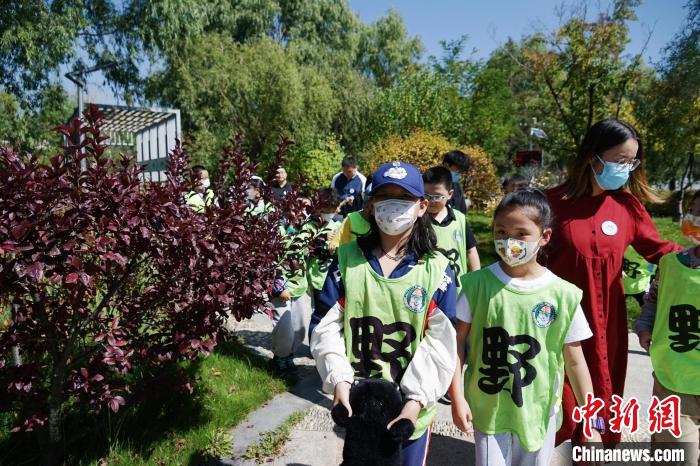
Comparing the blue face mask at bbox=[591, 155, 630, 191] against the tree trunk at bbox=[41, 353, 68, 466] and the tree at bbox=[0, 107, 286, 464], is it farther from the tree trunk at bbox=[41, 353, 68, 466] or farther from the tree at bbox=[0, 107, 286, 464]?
the tree trunk at bbox=[41, 353, 68, 466]

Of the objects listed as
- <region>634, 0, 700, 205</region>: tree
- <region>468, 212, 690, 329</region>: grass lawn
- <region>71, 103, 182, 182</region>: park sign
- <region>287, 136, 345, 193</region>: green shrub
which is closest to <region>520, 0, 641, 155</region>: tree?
<region>634, 0, 700, 205</region>: tree

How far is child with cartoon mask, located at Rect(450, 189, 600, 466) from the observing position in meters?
2.22

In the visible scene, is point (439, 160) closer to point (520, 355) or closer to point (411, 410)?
point (520, 355)

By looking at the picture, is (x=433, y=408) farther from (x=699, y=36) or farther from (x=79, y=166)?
(x=699, y=36)

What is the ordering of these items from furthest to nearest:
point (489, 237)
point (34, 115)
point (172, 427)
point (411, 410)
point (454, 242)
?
point (489, 237) → point (34, 115) → point (454, 242) → point (172, 427) → point (411, 410)

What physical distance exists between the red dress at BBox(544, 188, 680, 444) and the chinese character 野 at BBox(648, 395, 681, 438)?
0.71 feet

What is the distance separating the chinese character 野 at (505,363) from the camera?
2.22 m

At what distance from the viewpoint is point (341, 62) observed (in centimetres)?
2348

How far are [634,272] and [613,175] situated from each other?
86 centimetres

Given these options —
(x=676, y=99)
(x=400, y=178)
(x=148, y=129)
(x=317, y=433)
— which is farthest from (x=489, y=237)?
(x=400, y=178)

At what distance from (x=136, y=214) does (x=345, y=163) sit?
6.21 meters

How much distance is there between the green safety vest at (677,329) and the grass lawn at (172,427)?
2.65 metres

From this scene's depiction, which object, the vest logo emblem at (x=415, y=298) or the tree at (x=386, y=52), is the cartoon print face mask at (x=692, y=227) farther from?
the tree at (x=386, y=52)

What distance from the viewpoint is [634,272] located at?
128 inches
